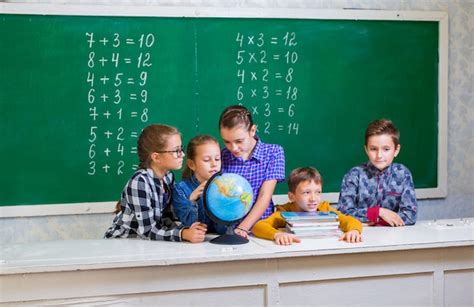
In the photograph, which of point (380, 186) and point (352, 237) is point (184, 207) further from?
point (380, 186)

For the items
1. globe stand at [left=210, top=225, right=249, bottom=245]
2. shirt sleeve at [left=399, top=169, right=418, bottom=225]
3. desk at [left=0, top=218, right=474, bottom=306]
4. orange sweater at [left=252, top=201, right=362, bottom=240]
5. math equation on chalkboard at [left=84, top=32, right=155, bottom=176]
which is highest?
math equation on chalkboard at [left=84, top=32, right=155, bottom=176]

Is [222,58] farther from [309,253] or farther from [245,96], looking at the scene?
[309,253]

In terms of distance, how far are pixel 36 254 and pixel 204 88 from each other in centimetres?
206

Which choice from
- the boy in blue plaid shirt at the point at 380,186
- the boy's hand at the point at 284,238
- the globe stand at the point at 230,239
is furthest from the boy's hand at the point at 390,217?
the globe stand at the point at 230,239

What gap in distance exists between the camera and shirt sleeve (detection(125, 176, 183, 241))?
2633mm

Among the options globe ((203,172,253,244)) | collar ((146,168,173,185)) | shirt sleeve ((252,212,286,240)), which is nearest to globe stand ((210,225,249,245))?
globe ((203,172,253,244))

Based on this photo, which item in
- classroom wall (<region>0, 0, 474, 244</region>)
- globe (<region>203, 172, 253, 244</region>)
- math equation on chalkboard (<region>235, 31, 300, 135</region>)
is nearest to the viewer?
globe (<region>203, 172, 253, 244</region>)

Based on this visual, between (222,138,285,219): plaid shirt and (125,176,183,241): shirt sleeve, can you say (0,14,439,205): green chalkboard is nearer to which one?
(222,138,285,219): plaid shirt

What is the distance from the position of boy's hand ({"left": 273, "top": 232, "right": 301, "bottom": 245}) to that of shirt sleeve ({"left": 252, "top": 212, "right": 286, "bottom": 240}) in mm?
48

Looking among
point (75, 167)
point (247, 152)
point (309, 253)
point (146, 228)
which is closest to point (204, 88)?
point (75, 167)

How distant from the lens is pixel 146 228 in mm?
2668

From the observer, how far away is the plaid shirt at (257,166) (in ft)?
9.84

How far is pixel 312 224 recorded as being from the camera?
2648mm

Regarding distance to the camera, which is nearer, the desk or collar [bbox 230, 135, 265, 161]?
the desk
